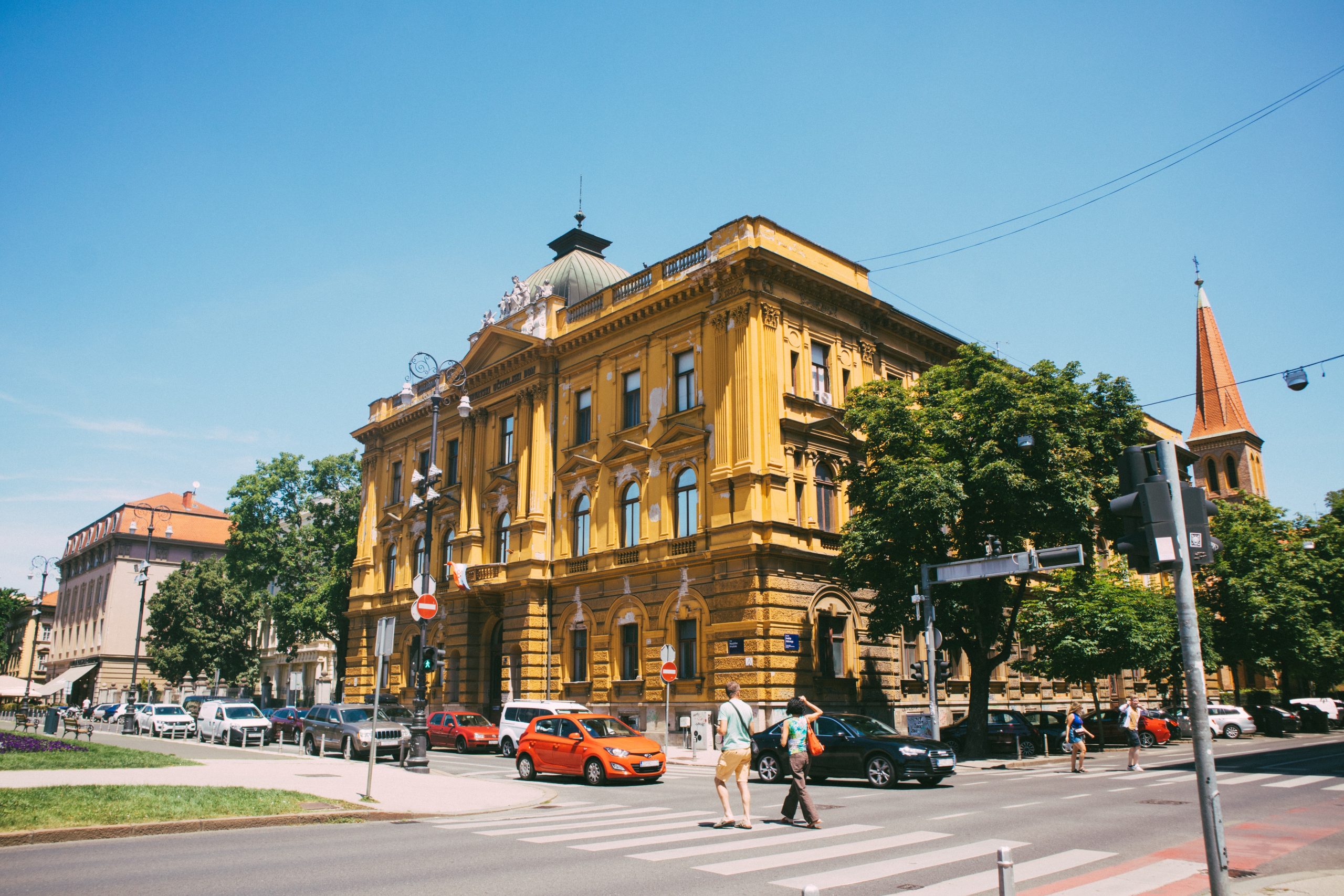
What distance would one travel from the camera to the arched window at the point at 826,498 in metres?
30.3

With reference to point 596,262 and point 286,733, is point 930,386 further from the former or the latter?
point 286,733

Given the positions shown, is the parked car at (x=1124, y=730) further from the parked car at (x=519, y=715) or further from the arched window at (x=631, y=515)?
the parked car at (x=519, y=715)

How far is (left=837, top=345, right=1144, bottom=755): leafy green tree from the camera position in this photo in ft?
84.4

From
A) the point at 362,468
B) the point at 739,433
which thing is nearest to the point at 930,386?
the point at 739,433

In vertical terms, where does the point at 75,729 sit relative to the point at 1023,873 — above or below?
below

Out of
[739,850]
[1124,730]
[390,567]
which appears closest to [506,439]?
[390,567]

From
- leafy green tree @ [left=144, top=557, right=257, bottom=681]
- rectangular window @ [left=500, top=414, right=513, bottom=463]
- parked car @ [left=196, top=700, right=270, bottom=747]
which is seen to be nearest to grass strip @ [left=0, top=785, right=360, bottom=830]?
parked car @ [left=196, top=700, right=270, bottom=747]

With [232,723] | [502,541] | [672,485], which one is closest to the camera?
[672,485]

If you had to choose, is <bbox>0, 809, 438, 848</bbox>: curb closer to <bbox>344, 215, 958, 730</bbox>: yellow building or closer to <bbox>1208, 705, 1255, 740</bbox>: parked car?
<bbox>344, 215, 958, 730</bbox>: yellow building

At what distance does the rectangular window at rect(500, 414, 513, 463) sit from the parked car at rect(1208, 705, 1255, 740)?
31997mm

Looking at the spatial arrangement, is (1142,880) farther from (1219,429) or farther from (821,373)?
(1219,429)

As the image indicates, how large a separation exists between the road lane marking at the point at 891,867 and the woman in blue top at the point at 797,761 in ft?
7.27

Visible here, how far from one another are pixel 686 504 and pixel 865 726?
12501 millimetres

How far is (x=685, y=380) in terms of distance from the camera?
105 ft
